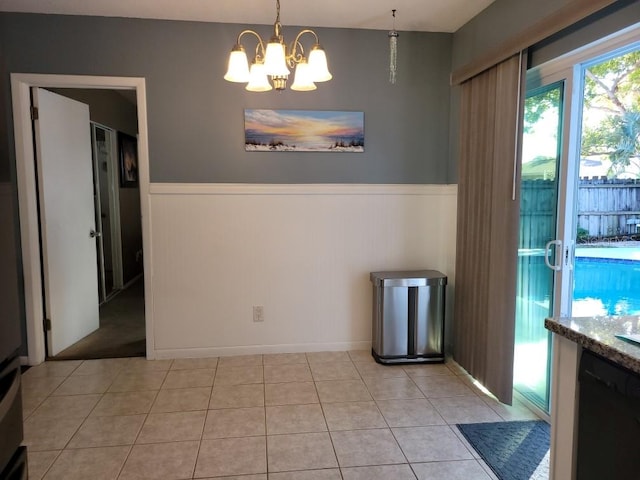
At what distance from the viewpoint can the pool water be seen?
2113 millimetres

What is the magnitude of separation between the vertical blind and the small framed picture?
14.5ft

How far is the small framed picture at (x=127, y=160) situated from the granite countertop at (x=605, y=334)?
558 cm

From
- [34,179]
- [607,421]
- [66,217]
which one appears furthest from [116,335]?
[607,421]

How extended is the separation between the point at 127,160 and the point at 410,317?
4492 millimetres

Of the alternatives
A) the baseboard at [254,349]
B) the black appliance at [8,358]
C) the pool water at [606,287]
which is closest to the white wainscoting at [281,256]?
the baseboard at [254,349]

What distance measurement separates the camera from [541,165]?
2.57 meters

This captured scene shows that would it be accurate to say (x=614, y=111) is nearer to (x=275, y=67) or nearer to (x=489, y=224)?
(x=489, y=224)

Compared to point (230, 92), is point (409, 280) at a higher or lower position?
lower

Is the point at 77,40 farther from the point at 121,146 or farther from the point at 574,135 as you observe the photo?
the point at 574,135

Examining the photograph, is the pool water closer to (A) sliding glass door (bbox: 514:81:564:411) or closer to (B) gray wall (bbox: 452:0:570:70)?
(A) sliding glass door (bbox: 514:81:564:411)

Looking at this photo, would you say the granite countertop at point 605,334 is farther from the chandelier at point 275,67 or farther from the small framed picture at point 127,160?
the small framed picture at point 127,160

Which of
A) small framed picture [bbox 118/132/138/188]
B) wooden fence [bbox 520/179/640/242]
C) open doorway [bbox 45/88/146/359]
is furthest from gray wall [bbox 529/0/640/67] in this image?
small framed picture [bbox 118/132/138/188]

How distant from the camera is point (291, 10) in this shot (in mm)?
3037

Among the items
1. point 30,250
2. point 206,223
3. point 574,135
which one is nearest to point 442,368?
point 574,135
